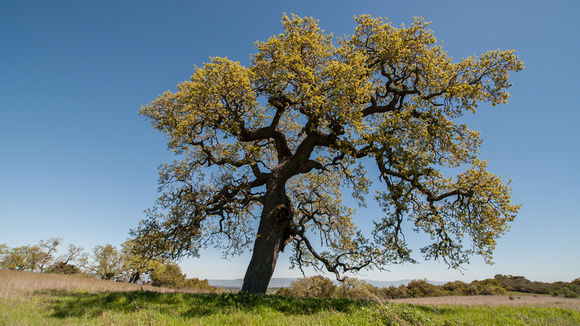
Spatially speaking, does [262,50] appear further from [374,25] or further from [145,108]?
[145,108]

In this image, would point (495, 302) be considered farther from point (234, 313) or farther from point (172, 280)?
point (172, 280)

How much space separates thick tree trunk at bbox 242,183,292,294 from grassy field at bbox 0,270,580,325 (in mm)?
2186

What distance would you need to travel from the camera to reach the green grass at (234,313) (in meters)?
5.39

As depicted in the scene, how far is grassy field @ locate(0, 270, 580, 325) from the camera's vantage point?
5.41 metres

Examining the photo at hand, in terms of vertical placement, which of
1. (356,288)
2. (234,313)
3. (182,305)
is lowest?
(356,288)

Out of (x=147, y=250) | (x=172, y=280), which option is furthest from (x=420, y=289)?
(x=172, y=280)

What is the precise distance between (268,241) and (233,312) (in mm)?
5106

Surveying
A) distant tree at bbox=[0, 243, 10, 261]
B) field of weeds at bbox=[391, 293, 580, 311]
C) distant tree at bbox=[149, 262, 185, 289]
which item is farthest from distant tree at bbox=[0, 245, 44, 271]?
field of weeds at bbox=[391, 293, 580, 311]

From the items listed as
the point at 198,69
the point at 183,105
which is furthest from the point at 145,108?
the point at 198,69

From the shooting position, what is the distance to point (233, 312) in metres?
6.81

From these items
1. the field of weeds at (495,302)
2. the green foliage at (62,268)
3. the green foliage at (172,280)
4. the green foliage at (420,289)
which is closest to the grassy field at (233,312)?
the field of weeds at (495,302)

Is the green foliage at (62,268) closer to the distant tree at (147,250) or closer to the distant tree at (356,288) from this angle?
the distant tree at (147,250)

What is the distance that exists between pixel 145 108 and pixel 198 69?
197 inches

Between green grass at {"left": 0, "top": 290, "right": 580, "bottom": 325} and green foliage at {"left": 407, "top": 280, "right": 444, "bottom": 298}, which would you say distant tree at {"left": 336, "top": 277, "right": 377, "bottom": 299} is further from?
green foliage at {"left": 407, "top": 280, "right": 444, "bottom": 298}
